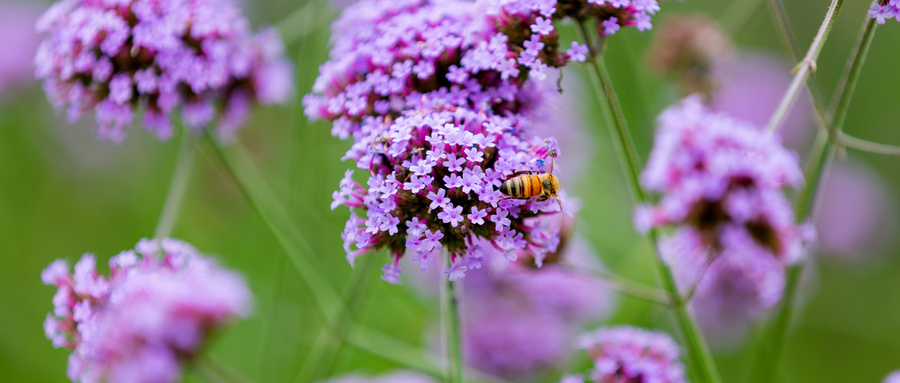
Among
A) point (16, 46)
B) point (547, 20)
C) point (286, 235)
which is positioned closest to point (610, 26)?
point (547, 20)

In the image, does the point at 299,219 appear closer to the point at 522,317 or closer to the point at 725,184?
the point at 522,317

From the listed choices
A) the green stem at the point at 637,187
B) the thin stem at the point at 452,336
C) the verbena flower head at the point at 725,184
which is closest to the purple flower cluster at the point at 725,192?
the verbena flower head at the point at 725,184

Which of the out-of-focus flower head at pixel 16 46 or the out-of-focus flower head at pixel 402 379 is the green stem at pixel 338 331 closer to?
the out-of-focus flower head at pixel 402 379

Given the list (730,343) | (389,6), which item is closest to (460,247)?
(389,6)

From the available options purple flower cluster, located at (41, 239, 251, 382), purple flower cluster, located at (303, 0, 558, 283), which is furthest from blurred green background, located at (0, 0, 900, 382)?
purple flower cluster, located at (303, 0, 558, 283)

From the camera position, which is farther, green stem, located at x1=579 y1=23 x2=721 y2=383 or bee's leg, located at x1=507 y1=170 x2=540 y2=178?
green stem, located at x1=579 y1=23 x2=721 y2=383

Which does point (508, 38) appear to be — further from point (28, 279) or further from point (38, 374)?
point (28, 279)

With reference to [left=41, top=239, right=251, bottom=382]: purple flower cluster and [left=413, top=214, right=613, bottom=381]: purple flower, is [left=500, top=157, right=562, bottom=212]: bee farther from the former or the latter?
[left=413, top=214, right=613, bottom=381]: purple flower
